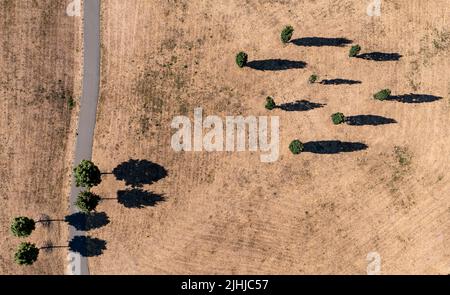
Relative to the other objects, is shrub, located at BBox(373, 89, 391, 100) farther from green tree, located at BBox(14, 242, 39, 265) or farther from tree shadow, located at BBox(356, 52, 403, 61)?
green tree, located at BBox(14, 242, 39, 265)

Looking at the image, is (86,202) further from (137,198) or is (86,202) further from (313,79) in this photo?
(313,79)

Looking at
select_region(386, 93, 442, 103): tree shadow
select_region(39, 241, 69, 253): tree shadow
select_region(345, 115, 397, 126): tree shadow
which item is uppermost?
select_region(386, 93, 442, 103): tree shadow

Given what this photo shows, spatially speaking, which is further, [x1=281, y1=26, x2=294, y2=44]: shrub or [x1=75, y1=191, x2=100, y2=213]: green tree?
[x1=281, y1=26, x2=294, y2=44]: shrub

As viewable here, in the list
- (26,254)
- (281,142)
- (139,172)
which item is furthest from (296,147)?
(26,254)

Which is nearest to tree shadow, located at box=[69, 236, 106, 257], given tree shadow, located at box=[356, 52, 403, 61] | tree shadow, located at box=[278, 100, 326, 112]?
tree shadow, located at box=[278, 100, 326, 112]

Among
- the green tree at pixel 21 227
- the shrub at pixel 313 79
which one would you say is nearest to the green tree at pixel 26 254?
the green tree at pixel 21 227

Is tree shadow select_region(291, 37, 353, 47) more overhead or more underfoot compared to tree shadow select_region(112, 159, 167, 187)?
more overhead
